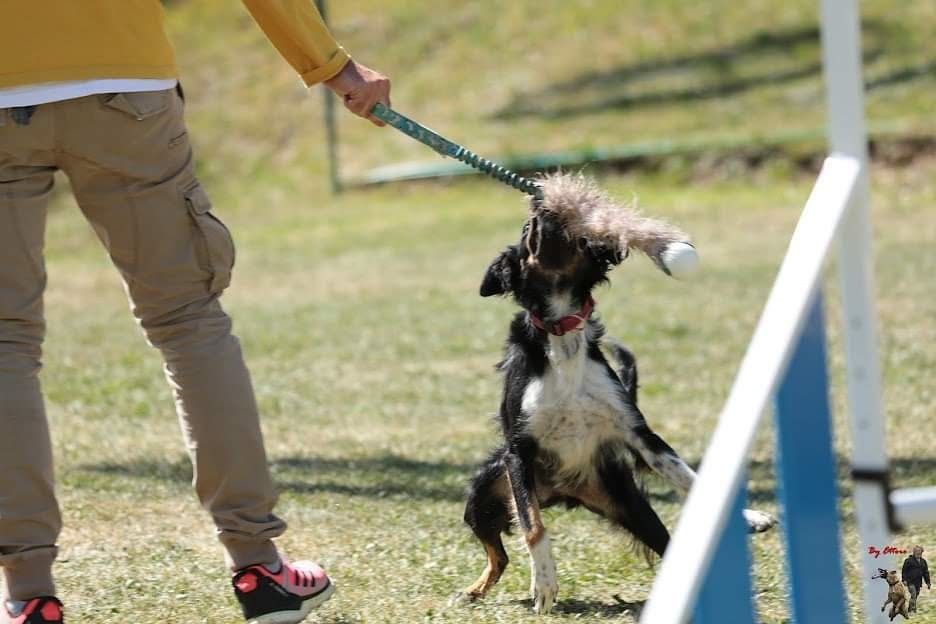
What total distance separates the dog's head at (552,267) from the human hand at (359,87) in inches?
20.5

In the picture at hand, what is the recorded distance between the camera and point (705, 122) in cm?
1700

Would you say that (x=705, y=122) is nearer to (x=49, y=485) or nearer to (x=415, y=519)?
(x=415, y=519)

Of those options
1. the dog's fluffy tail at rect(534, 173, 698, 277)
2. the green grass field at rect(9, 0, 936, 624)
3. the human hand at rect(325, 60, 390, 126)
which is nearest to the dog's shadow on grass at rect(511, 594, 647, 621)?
the green grass field at rect(9, 0, 936, 624)

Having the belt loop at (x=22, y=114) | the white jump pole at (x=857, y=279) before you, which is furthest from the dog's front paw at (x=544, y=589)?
the belt loop at (x=22, y=114)

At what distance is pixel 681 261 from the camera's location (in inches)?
129

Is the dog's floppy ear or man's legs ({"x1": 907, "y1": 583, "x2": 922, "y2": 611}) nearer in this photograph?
man's legs ({"x1": 907, "y1": 583, "x2": 922, "y2": 611})

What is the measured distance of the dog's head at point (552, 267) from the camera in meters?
3.87

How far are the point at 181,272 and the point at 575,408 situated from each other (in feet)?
3.67

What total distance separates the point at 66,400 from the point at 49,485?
3982 millimetres

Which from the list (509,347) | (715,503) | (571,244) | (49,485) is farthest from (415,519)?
(715,503)

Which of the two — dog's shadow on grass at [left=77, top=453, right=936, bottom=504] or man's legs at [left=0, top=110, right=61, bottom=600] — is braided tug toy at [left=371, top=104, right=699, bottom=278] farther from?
dog's shadow on grass at [left=77, top=453, right=936, bottom=504]

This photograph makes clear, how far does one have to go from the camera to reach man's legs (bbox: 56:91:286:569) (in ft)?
11.0

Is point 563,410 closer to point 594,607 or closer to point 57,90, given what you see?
point 594,607

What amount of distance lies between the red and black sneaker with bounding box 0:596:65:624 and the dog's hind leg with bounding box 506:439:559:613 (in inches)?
46.7
